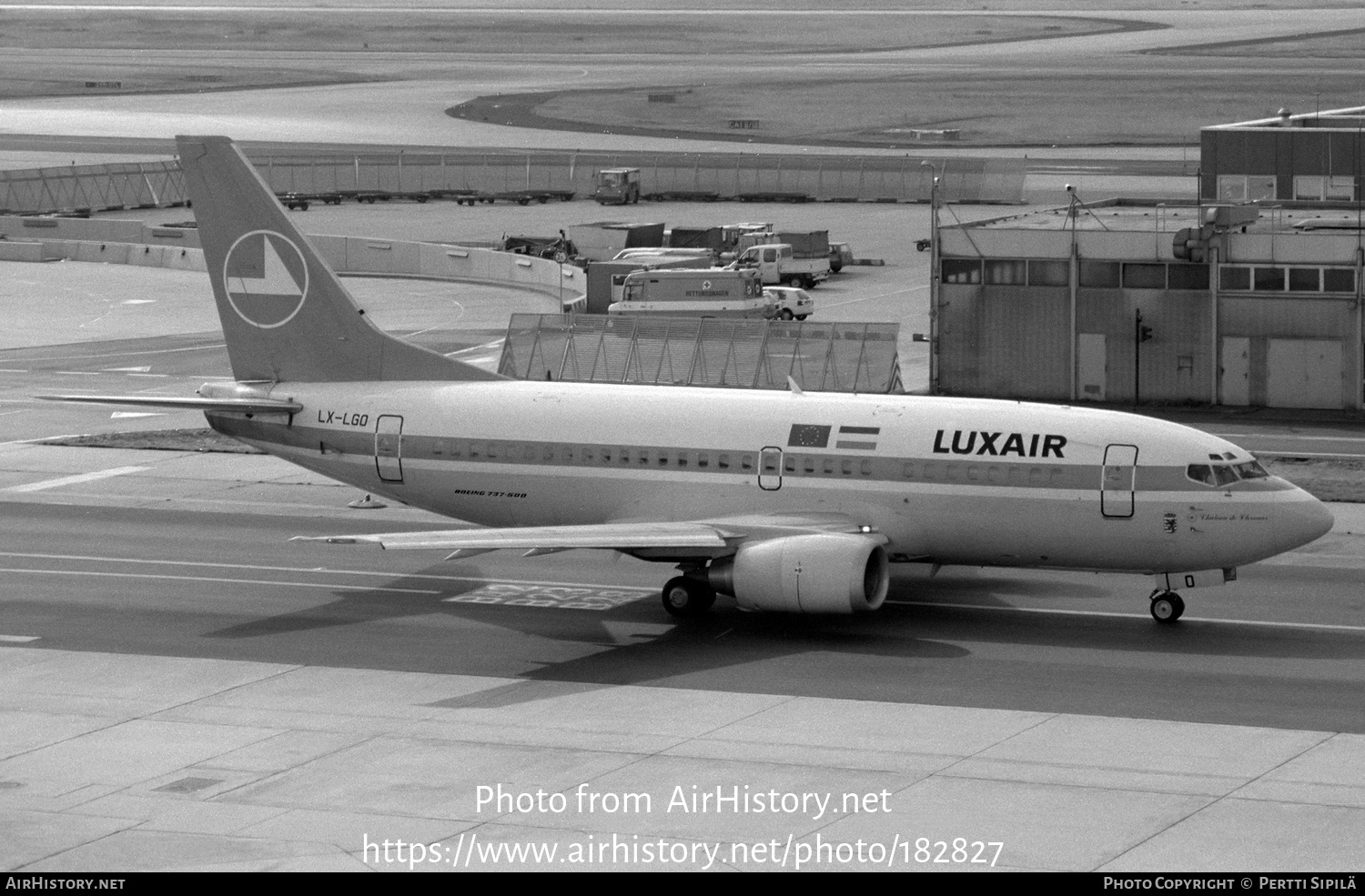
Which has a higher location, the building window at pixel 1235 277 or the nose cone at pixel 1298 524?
the building window at pixel 1235 277

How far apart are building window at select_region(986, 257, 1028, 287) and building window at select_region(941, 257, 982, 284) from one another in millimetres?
372

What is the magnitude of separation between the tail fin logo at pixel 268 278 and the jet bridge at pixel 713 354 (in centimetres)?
2113

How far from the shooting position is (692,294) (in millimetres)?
83125

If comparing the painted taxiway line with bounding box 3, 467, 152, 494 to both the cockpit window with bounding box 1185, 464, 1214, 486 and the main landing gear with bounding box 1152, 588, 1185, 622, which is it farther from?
the cockpit window with bounding box 1185, 464, 1214, 486

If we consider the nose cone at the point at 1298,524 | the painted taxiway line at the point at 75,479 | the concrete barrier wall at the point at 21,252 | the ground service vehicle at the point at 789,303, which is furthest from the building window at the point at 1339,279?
the concrete barrier wall at the point at 21,252

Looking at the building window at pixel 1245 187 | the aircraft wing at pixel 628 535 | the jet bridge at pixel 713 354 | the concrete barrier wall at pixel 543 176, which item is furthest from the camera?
the concrete barrier wall at pixel 543 176

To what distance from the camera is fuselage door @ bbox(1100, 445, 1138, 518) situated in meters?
36.8

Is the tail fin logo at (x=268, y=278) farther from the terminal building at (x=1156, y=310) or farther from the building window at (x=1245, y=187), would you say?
the building window at (x=1245, y=187)

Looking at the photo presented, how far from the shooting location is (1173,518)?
36594 millimetres

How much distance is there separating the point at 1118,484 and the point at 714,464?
26.0ft

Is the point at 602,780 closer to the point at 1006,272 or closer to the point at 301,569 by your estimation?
the point at 301,569

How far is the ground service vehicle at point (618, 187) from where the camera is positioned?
130m

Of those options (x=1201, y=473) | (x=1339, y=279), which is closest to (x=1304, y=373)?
(x=1339, y=279)
